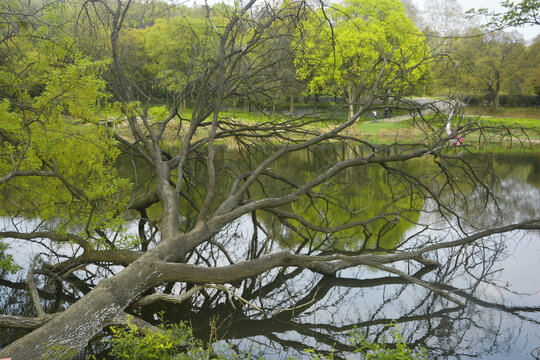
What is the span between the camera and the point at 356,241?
10477 millimetres

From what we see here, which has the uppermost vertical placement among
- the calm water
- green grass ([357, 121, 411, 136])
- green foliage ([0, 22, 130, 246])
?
green foliage ([0, 22, 130, 246])

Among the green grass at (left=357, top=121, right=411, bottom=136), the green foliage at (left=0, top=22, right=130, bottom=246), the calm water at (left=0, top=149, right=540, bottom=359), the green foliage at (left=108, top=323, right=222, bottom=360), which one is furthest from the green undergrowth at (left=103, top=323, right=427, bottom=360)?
the green grass at (left=357, top=121, right=411, bottom=136)

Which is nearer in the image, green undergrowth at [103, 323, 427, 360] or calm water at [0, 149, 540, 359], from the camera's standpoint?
green undergrowth at [103, 323, 427, 360]

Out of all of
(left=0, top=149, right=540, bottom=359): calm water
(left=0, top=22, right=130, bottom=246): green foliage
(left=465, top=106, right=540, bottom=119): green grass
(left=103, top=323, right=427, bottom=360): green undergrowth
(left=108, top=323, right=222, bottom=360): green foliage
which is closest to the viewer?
(left=103, top=323, right=427, bottom=360): green undergrowth

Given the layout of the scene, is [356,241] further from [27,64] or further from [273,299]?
[27,64]

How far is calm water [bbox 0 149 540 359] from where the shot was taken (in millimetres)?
6141

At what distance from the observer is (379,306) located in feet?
23.9

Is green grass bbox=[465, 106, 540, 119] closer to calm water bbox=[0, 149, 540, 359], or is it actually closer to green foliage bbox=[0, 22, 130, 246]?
calm water bbox=[0, 149, 540, 359]

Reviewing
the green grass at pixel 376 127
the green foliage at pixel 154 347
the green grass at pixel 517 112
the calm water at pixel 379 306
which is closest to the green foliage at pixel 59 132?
the calm water at pixel 379 306

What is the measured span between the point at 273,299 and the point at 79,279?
297cm

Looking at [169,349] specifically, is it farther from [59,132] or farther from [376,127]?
[376,127]

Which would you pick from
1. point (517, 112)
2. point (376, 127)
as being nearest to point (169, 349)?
point (376, 127)

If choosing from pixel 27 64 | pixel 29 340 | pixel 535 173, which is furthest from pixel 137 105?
pixel 535 173

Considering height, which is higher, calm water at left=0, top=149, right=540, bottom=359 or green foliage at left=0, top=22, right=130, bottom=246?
green foliage at left=0, top=22, right=130, bottom=246
